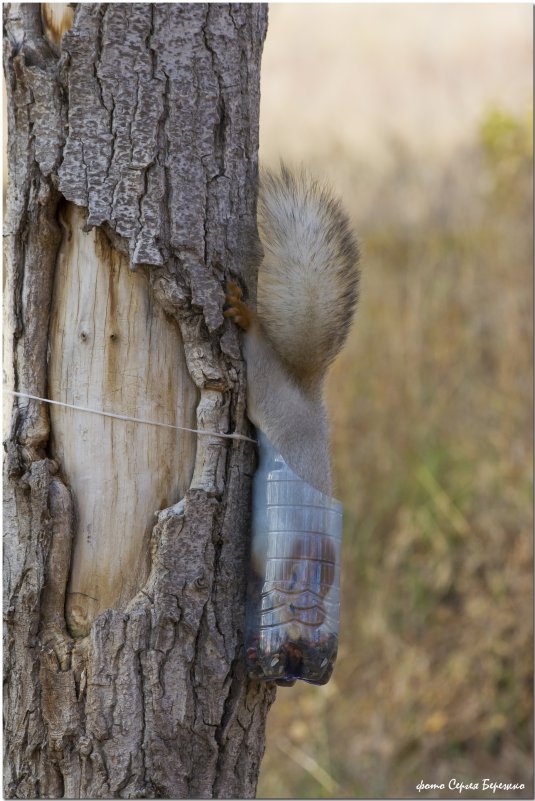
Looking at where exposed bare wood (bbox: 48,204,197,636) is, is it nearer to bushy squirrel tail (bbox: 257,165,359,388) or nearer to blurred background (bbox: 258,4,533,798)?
bushy squirrel tail (bbox: 257,165,359,388)

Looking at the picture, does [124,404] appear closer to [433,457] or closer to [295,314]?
[295,314]

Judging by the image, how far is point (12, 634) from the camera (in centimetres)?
152

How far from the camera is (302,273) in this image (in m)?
1.62

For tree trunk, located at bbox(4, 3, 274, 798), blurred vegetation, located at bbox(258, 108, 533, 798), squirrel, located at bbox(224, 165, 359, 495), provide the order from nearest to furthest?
tree trunk, located at bbox(4, 3, 274, 798)
squirrel, located at bbox(224, 165, 359, 495)
blurred vegetation, located at bbox(258, 108, 533, 798)

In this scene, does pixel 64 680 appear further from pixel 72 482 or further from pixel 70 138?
pixel 70 138

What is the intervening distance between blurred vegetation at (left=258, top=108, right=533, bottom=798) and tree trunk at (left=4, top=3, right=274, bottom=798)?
6.28 feet

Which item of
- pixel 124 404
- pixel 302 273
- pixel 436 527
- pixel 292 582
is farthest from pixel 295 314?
pixel 436 527

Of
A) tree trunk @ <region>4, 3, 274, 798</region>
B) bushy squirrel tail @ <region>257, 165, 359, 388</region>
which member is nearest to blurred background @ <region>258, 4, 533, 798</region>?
bushy squirrel tail @ <region>257, 165, 359, 388</region>

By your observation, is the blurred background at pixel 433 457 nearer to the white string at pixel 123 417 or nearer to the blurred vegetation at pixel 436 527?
the blurred vegetation at pixel 436 527

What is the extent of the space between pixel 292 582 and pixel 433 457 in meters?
3.06

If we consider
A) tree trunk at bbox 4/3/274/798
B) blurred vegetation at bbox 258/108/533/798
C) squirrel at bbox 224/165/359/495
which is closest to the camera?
tree trunk at bbox 4/3/274/798

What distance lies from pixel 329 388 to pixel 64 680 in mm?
3335

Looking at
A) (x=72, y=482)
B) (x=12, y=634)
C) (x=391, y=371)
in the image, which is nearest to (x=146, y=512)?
(x=72, y=482)

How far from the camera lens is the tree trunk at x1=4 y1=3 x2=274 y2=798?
1.48 metres
